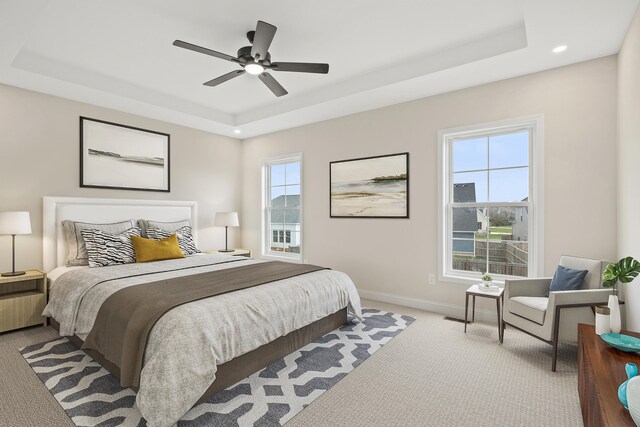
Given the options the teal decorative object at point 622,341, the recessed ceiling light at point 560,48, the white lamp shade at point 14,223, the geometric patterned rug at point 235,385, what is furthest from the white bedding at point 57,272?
the recessed ceiling light at point 560,48

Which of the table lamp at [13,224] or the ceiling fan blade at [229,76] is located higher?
the ceiling fan blade at [229,76]

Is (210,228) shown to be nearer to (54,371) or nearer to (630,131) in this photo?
(54,371)

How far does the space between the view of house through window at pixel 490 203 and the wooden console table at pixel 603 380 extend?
1.66m

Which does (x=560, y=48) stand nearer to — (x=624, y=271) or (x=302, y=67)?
(x=624, y=271)

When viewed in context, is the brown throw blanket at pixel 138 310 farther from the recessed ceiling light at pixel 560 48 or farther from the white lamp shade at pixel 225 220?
the recessed ceiling light at pixel 560 48

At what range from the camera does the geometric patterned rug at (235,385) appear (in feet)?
6.43

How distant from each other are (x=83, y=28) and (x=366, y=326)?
3.89m

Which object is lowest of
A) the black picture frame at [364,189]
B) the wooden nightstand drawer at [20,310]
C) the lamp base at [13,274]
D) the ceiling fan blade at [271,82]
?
the wooden nightstand drawer at [20,310]

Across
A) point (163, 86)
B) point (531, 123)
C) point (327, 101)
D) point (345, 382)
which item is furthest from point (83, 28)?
point (531, 123)

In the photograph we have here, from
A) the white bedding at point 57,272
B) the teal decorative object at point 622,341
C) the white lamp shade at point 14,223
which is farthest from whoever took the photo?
the white bedding at point 57,272

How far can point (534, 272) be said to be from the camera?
3.44m

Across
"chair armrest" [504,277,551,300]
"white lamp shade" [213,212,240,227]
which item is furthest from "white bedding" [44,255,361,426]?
"white lamp shade" [213,212,240,227]

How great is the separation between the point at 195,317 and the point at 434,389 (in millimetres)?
1701

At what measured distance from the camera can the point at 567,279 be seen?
2.82m
